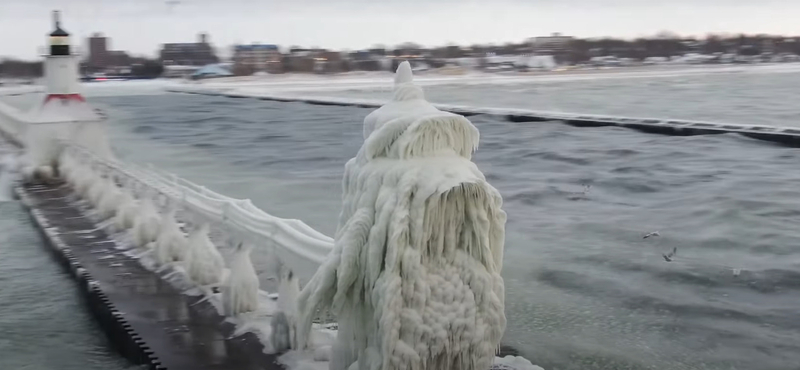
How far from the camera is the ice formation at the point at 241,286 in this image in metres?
6.63

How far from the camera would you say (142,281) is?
26.7 ft

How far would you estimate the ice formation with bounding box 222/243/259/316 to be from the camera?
663 centimetres

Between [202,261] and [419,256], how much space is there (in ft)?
13.7

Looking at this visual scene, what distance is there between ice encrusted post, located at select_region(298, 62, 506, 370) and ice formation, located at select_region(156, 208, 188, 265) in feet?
15.4

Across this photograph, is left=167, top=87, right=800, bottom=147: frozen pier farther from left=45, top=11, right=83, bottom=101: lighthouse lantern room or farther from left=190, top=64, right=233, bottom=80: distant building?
left=190, top=64, right=233, bottom=80: distant building

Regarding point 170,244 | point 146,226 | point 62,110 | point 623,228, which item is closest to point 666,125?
point 623,228

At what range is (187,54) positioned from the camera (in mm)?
112438

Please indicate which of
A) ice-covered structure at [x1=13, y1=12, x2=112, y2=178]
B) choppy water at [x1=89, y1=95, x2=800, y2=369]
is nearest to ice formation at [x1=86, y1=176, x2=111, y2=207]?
choppy water at [x1=89, y1=95, x2=800, y2=369]

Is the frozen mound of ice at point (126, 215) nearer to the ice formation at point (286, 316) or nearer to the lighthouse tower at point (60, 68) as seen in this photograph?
the ice formation at point (286, 316)

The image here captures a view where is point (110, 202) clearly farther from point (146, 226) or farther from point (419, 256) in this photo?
point (419, 256)

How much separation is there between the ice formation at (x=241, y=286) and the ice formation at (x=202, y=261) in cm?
95

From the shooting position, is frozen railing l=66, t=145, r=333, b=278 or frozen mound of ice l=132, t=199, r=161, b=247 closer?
frozen railing l=66, t=145, r=333, b=278

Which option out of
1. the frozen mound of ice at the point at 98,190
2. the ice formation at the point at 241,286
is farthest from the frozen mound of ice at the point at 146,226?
the ice formation at the point at 241,286

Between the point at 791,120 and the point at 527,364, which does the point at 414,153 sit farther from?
the point at 791,120
